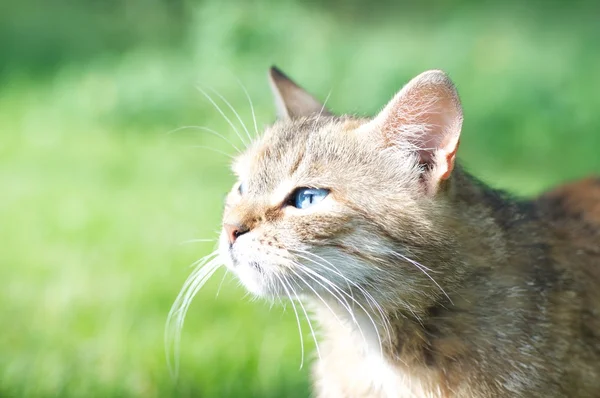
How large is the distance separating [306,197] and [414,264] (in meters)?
0.34

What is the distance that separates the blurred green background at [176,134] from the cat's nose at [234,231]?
40.7 inches

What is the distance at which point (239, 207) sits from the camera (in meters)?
2.20

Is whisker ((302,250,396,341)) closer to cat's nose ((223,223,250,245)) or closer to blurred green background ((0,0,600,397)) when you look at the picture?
cat's nose ((223,223,250,245))

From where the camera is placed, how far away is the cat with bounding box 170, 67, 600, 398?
2.08m

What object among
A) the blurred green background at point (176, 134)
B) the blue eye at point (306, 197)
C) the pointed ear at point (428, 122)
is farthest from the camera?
the blurred green background at point (176, 134)

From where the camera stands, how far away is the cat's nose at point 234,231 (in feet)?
6.94

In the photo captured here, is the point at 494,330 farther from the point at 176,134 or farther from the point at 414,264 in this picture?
the point at 176,134

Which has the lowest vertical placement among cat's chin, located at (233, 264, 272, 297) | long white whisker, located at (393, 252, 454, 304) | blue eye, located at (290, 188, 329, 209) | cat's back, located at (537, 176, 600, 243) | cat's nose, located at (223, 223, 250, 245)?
cat's chin, located at (233, 264, 272, 297)

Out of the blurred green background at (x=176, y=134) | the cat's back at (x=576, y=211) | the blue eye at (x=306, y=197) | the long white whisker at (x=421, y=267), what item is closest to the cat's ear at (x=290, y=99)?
the blue eye at (x=306, y=197)

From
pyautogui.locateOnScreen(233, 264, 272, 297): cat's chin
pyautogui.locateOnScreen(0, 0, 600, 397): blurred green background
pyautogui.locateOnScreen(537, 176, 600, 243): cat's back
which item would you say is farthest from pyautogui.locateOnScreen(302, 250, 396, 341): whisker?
pyautogui.locateOnScreen(0, 0, 600, 397): blurred green background

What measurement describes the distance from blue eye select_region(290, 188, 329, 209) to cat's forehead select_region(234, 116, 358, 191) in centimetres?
6

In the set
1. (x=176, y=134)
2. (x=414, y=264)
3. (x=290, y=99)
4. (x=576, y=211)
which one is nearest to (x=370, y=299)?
(x=414, y=264)

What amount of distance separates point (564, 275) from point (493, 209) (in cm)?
28

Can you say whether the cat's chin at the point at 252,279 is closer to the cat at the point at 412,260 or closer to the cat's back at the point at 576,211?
the cat at the point at 412,260
